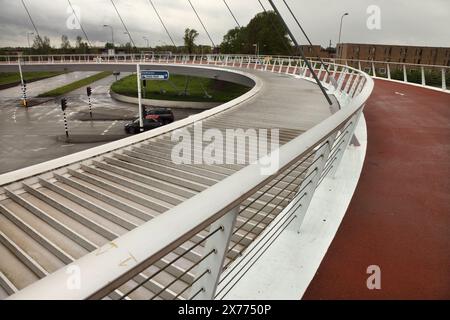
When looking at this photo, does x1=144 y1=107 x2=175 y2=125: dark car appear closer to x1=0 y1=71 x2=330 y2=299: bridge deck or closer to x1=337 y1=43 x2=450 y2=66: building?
x1=0 y1=71 x2=330 y2=299: bridge deck

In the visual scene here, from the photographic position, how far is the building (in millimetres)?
92438

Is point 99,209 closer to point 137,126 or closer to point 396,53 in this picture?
point 137,126

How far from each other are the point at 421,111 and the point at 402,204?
657 cm

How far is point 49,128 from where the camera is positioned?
24.4m

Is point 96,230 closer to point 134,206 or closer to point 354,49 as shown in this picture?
point 134,206

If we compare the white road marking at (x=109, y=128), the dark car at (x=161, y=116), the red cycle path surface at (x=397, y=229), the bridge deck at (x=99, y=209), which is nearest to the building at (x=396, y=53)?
the dark car at (x=161, y=116)

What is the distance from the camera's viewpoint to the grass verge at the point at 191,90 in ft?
137

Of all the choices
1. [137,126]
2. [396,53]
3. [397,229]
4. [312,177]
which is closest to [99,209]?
[312,177]

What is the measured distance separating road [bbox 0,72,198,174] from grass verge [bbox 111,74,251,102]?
625 centimetres

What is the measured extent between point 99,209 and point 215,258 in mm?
3646

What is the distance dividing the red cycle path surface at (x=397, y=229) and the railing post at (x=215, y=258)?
880 mm

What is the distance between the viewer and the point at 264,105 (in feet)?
35.8
